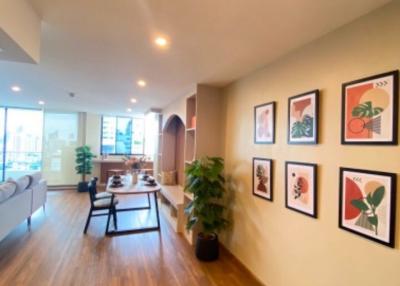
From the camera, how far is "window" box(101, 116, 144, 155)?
321 inches

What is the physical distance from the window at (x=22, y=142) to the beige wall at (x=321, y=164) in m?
7.08

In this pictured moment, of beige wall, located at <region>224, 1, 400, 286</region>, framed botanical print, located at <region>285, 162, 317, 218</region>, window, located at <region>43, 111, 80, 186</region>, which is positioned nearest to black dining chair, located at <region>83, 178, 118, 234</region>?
beige wall, located at <region>224, 1, 400, 286</region>

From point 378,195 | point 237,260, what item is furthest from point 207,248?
point 378,195

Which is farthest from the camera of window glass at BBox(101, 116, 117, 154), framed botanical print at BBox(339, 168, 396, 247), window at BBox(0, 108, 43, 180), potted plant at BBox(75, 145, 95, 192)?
window glass at BBox(101, 116, 117, 154)

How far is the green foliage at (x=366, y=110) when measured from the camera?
1.54 metres

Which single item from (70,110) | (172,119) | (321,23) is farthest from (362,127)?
(70,110)

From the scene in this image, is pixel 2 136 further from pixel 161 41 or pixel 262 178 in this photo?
pixel 262 178

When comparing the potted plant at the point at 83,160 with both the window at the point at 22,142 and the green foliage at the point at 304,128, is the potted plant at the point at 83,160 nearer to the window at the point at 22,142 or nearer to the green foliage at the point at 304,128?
the window at the point at 22,142

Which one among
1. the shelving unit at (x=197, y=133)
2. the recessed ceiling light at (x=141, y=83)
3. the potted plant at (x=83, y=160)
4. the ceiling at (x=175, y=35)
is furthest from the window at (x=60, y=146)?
the recessed ceiling light at (x=141, y=83)

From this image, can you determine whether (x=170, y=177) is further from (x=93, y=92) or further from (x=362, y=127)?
(x=362, y=127)

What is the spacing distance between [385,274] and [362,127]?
984 mm

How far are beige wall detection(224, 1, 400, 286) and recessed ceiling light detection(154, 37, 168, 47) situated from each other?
124 centimetres

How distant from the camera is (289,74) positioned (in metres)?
2.33

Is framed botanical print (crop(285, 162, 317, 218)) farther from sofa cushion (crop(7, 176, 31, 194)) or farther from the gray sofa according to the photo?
sofa cushion (crop(7, 176, 31, 194))
